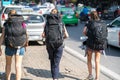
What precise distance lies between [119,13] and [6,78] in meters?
30.1

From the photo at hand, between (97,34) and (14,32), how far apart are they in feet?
6.53

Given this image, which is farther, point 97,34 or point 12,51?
point 97,34

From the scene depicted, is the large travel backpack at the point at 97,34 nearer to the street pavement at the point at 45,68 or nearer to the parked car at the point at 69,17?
the street pavement at the point at 45,68

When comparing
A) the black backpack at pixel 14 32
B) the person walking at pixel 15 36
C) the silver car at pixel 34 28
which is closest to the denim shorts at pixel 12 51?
the person walking at pixel 15 36

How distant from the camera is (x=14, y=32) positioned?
7.30 m

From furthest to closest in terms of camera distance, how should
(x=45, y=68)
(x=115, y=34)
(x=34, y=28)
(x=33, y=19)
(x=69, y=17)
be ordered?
(x=69, y=17) → (x=33, y=19) → (x=34, y=28) → (x=115, y=34) → (x=45, y=68)

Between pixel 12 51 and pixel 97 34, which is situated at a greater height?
pixel 97 34

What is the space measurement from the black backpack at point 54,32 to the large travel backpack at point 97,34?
842 millimetres

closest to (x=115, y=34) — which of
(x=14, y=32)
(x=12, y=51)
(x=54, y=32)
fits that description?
(x=54, y=32)

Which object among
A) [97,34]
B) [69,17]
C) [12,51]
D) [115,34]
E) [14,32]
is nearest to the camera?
[14,32]

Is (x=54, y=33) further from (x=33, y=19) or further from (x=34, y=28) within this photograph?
(x=33, y=19)

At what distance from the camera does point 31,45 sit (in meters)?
15.9

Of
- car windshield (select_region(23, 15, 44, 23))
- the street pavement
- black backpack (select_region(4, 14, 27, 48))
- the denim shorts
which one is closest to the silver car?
car windshield (select_region(23, 15, 44, 23))

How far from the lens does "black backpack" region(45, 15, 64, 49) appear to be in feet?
25.4
